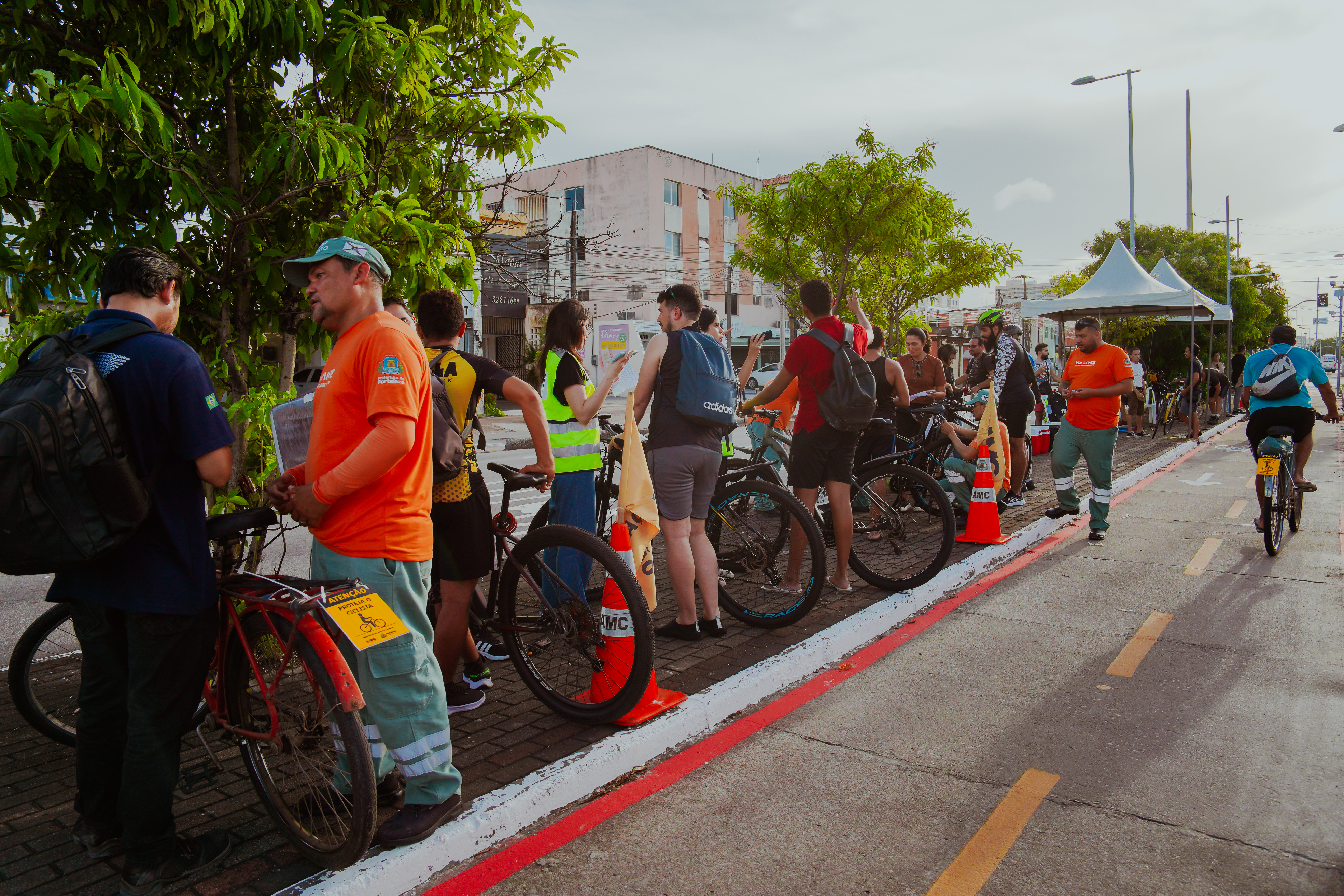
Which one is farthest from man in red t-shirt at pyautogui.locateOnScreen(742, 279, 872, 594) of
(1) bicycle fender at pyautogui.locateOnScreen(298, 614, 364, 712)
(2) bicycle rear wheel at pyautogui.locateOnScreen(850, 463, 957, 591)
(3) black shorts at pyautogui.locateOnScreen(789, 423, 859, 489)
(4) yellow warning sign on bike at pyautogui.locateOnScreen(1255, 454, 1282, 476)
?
(4) yellow warning sign on bike at pyautogui.locateOnScreen(1255, 454, 1282, 476)

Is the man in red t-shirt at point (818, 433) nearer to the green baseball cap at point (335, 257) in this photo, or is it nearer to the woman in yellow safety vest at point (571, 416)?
the woman in yellow safety vest at point (571, 416)

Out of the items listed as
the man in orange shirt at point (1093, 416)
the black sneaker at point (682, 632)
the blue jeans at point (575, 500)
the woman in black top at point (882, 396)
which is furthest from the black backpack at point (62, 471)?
the man in orange shirt at point (1093, 416)

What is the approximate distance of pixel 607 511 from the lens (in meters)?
5.90

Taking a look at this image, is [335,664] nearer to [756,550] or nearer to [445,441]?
[445,441]

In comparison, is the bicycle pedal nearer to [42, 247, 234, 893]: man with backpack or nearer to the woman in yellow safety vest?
[42, 247, 234, 893]: man with backpack

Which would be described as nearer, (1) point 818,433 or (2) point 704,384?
(2) point 704,384

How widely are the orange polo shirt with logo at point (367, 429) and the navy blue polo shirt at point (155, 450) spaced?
0.33 m

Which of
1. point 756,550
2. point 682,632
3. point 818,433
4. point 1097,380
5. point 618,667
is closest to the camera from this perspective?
point 618,667

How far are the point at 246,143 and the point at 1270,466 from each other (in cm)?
796

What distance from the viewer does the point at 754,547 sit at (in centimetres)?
536

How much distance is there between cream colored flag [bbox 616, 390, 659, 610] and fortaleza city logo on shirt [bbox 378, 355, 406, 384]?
4.99ft

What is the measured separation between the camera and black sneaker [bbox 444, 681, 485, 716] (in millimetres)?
4066

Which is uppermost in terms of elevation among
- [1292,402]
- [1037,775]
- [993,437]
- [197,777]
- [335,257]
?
[335,257]

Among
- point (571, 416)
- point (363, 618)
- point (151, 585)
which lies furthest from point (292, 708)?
point (571, 416)
